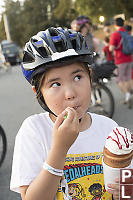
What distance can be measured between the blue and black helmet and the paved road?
2.28 m

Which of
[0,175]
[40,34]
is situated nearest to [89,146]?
[40,34]

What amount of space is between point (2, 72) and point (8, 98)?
26.4 feet

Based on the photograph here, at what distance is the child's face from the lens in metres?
1.25

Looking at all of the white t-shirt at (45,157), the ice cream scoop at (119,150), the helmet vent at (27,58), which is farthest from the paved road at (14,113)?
the ice cream scoop at (119,150)

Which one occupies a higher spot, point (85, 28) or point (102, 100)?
point (85, 28)

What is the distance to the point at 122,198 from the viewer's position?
3.83 ft

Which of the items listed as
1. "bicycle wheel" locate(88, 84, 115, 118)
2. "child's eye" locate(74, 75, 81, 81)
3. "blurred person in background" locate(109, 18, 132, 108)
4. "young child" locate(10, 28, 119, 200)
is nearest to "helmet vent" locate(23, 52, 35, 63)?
"young child" locate(10, 28, 119, 200)

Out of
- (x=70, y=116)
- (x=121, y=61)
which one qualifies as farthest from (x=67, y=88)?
(x=121, y=61)

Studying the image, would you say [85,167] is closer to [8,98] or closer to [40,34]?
[40,34]

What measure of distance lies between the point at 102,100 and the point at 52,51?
381 centimetres

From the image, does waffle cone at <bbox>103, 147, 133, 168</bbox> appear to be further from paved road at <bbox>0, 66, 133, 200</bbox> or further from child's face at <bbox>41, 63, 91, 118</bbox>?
paved road at <bbox>0, 66, 133, 200</bbox>

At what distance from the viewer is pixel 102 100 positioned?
508 centimetres

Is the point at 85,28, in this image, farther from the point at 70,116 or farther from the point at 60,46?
the point at 70,116

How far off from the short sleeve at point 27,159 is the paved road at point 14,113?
210cm
